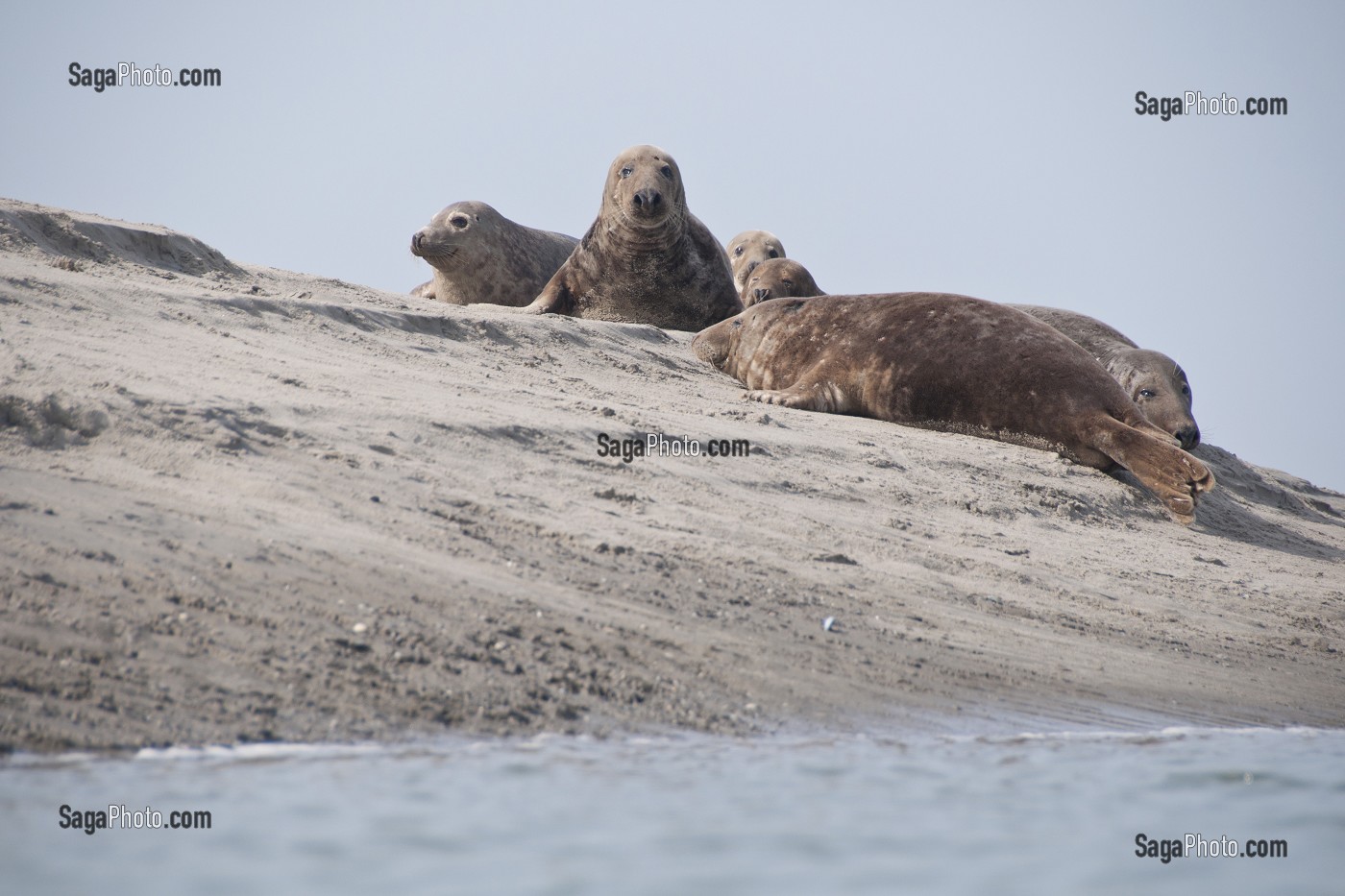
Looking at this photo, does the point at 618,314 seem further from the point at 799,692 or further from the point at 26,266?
the point at 799,692

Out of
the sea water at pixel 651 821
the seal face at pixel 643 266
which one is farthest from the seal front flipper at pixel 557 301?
the sea water at pixel 651 821

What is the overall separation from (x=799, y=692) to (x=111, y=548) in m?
1.84

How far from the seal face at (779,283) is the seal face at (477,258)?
217cm

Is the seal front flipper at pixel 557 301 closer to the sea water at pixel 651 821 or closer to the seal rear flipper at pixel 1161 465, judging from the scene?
the seal rear flipper at pixel 1161 465

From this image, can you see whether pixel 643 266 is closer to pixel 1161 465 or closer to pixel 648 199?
pixel 648 199

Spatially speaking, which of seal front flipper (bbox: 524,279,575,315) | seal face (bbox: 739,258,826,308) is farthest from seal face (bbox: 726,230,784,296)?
seal front flipper (bbox: 524,279,575,315)

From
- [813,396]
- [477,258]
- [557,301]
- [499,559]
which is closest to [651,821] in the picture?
[499,559]

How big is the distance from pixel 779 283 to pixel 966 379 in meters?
4.13

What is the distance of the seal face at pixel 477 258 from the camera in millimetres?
11875

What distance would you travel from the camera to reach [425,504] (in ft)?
13.0

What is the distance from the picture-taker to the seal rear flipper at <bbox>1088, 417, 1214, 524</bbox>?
6285 millimetres

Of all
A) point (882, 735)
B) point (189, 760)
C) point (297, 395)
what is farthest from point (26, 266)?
point (882, 735)

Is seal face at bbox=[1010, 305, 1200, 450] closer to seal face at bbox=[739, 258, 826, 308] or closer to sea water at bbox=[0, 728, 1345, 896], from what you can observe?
seal face at bbox=[739, 258, 826, 308]

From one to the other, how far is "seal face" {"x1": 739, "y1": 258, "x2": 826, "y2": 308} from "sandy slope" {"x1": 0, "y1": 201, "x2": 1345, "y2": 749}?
4.49 metres
